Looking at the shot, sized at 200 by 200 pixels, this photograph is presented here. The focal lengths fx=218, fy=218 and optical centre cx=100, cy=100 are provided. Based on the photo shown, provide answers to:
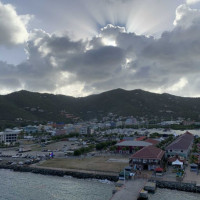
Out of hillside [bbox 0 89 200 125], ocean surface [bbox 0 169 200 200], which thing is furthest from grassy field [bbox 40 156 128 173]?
hillside [bbox 0 89 200 125]

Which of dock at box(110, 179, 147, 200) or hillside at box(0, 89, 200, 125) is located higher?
hillside at box(0, 89, 200, 125)

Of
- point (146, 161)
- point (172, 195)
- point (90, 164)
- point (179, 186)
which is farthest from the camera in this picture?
point (90, 164)

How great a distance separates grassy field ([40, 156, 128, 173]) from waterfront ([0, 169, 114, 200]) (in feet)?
12.7

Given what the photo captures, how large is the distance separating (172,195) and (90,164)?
15656 mm

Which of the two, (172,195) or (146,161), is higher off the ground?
(146,161)

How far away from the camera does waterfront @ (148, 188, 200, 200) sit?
22719 millimetres

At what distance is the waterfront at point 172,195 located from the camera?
22.7m

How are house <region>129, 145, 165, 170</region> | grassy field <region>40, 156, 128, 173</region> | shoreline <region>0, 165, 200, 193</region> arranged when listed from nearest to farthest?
shoreline <region>0, 165, 200, 193</region> < house <region>129, 145, 165, 170</region> < grassy field <region>40, 156, 128, 173</region>

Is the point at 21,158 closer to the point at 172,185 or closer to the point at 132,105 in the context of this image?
the point at 172,185

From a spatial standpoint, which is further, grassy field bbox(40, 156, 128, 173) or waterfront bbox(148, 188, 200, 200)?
grassy field bbox(40, 156, 128, 173)

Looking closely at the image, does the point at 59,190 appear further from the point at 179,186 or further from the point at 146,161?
the point at 179,186

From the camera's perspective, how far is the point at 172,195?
23.5 metres

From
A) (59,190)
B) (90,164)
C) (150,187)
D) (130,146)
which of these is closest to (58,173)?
(90,164)

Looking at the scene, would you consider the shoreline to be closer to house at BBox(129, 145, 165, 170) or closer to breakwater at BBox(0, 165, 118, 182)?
breakwater at BBox(0, 165, 118, 182)
